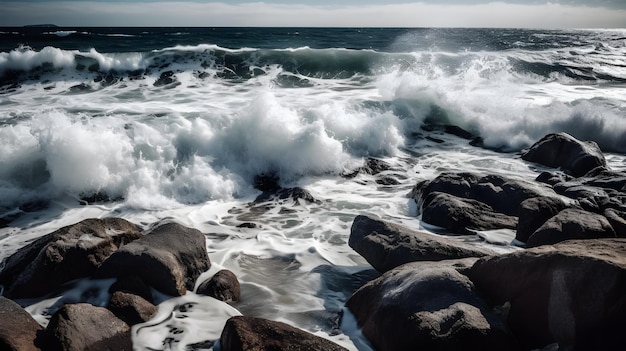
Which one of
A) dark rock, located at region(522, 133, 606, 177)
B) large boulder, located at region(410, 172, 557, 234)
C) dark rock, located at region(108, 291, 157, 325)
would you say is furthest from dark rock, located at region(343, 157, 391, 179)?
dark rock, located at region(108, 291, 157, 325)

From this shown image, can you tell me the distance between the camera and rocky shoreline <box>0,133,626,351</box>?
260cm

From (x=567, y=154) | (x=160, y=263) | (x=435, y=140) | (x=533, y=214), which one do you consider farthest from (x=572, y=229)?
(x=435, y=140)

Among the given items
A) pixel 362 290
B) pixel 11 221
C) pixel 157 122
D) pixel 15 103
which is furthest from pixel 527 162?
pixel 15 103

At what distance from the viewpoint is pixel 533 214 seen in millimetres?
4703

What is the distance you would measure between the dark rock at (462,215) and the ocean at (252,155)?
0.18 m

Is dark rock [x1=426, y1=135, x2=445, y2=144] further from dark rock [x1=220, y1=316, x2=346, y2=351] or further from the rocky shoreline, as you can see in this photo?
dark rock [x1=220, y1=316, x2=346, y2=351]

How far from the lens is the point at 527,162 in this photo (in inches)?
318

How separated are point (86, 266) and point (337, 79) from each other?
42.4 ft

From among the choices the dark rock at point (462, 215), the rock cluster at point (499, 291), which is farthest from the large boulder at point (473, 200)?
the rock cluster at point (499, 291)

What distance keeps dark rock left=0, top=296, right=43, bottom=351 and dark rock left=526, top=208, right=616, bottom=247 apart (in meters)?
4.24

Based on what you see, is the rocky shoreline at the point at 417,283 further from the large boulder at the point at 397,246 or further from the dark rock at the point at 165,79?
the dark rock at the point at 165,79

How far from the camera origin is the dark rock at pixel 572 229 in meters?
4.04

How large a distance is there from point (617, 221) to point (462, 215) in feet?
4.96

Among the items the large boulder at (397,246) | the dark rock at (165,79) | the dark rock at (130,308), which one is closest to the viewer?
the dark rock at (130,308)
